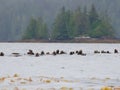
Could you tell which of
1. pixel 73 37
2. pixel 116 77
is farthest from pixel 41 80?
pixel 73 37

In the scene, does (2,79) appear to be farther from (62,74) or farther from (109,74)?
(109,74)

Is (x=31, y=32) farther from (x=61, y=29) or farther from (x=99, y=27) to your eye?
(x=99, y=27)

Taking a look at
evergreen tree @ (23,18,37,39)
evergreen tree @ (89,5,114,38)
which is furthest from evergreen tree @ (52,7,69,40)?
evergreen tree @ (89,5,114,38)

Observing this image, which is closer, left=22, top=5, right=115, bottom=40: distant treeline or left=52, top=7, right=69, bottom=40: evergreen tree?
left=52, top=7, right=69, bottom=40: evergreen tree

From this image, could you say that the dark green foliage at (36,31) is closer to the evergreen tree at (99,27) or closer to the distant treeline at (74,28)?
the distant treeline at (74,28)

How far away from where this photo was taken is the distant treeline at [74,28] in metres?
187

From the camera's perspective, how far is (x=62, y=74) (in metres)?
32.9

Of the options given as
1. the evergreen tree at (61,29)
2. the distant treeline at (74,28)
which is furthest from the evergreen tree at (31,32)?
the evergreen tree at (61,29)

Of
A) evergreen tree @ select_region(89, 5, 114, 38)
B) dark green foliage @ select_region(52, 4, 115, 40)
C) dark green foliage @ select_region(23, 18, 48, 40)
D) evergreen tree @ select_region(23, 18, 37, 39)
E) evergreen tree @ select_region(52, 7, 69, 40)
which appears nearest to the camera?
evergreen tree @ select_region(52, 7, 69, 40)

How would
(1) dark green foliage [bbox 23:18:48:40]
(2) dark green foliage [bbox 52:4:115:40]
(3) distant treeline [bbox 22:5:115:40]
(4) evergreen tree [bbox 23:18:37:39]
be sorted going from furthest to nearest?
(4) evergreen tree [bbox 23:18:37:39]
(1) dark green foliage [bbox 23:18:48:40]
(3) distant treeline [bbox 22:5:115:40]
(2) dark green foliage [bbox 52:4:115:40]

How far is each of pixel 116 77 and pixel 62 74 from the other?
3.95 m

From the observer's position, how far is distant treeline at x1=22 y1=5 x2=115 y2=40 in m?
187

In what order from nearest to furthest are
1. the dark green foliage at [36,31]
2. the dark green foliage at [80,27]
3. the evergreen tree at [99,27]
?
the evergreen tree at [99,27], the dark green foliage at [80,27], the dark green foliage at [36,31]

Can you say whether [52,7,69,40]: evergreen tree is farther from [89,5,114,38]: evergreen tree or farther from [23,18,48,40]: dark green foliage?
[89,5,114,38]: evergreen tree
